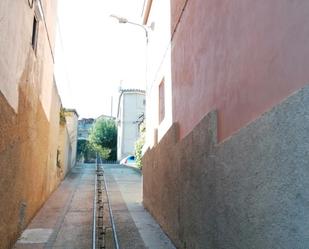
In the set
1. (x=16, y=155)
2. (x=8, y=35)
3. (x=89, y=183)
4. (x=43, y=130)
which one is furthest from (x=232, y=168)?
(x=89, y=183)

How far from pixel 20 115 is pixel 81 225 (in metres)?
3.77

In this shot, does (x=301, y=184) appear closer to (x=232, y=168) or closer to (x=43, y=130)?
(x=232, y=168)

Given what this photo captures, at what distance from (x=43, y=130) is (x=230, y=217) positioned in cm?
868

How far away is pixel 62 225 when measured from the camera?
10805 millimetres

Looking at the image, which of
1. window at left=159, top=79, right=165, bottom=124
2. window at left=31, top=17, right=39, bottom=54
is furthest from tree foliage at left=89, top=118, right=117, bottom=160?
window at left=31, top=17, right=39, bottom=54

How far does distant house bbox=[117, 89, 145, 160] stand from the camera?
45.7 metres

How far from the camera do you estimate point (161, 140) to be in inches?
423

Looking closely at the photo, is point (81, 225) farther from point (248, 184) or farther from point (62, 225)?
point (248, 184)

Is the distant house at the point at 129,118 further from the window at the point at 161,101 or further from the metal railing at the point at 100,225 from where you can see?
the window at the point at 161,101

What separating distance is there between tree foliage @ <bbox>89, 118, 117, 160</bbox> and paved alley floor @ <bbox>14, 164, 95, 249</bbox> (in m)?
34.2

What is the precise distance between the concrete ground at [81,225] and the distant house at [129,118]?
28.2 meters

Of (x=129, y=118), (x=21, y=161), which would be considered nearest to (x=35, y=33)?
(x=21, y=161)

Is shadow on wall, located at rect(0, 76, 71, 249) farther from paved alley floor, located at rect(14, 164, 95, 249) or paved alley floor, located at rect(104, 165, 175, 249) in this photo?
paved alley floor, located at rect(104, 165, 175, 249)

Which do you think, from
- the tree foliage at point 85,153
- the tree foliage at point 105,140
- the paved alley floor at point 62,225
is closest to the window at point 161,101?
the paved alley floor at point 62,225
